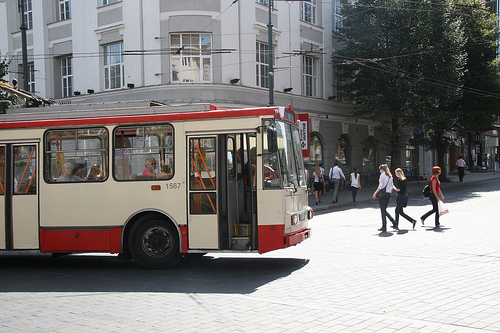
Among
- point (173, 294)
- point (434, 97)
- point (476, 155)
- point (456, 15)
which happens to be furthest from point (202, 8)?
point (476, 155)

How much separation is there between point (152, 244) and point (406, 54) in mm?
23301

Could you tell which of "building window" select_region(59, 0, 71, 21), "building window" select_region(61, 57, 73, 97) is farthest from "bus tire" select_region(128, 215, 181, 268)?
"building window" select_region(59, 0, 71, 21)

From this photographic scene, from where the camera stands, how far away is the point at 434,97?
2809cm

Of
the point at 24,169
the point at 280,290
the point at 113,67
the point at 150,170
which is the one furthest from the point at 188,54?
the point at 280,290

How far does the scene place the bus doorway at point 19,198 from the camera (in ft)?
30.4

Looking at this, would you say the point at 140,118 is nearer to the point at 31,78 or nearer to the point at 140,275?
the point at 140,275

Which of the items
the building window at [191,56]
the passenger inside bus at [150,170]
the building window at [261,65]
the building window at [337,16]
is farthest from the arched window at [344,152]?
the passenger inside bus at [150,170]

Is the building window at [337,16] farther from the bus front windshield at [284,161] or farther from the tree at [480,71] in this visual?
the bus front windshield at [284,161]

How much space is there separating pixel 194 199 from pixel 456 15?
86.5 feet

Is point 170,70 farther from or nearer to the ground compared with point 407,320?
farther from the ground

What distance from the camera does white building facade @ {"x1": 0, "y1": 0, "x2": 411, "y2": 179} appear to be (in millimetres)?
22828

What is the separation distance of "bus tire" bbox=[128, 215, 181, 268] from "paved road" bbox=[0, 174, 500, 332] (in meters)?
0.21

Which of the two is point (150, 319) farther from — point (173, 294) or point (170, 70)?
point (170, 70)

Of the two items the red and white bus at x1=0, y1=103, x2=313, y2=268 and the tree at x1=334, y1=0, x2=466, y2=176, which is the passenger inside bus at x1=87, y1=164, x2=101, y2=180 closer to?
the red and white bus at x1=0, y1=103, x2=313, y2=268
